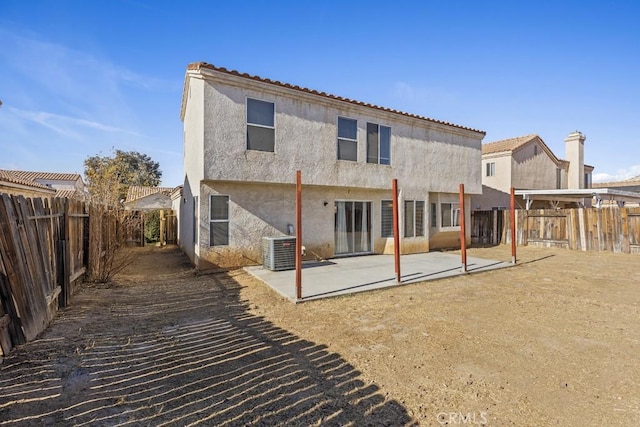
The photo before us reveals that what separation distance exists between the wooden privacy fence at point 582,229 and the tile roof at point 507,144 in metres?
7.62

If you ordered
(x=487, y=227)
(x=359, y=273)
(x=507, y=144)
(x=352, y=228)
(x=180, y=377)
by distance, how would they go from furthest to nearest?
(x=507, y=144)
(x=487, y=227)
(x=352, y=228)
(x=359, y=273)
(x=180, y=377)

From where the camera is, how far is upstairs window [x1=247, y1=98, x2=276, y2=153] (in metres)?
10.1

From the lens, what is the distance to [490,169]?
24469 millimetres

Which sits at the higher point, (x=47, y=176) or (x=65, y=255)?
(x=47, y=176)

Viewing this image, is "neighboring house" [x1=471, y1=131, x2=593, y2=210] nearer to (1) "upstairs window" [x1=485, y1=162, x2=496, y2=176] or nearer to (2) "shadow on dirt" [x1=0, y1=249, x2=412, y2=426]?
(1) "upstairs window" [x1=485, y1=162, x2=496, y2=176]

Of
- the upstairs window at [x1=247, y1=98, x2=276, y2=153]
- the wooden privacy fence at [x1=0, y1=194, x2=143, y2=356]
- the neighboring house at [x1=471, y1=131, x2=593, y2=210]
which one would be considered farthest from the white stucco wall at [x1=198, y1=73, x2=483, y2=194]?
the neighboring house at [x1=471, y1=131, x2=593, y2=210]

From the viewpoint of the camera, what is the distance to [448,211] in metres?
15.8

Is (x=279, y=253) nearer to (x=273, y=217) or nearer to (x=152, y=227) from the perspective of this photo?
(x=273, y=217)

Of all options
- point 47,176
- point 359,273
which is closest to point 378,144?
point 359,273

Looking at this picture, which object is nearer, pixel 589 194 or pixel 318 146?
pixel 318 146

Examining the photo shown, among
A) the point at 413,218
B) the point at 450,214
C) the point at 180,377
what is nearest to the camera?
the point at 180,377

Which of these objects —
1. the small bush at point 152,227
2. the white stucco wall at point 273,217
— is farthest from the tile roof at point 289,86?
the small bush at point 152,227

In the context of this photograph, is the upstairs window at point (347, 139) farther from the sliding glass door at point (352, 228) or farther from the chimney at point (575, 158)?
the chimney at point (575, 158)

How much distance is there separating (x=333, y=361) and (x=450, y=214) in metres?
13.6
